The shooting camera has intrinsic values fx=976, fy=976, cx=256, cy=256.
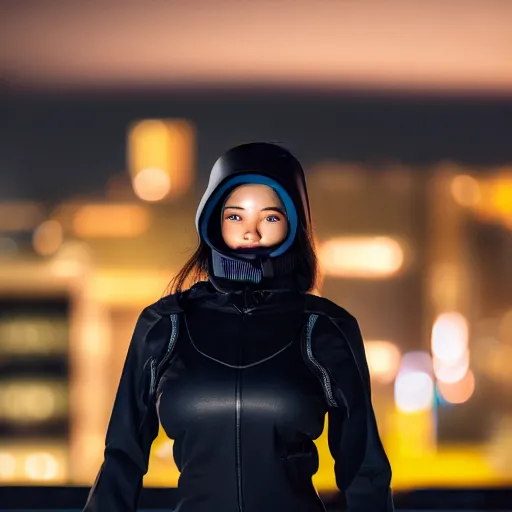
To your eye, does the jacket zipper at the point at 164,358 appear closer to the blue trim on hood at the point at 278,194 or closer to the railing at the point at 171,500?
the blue trim on hood at the point at 278,194

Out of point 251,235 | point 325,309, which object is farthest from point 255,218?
point 325,309

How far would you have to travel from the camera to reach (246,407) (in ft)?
4.33

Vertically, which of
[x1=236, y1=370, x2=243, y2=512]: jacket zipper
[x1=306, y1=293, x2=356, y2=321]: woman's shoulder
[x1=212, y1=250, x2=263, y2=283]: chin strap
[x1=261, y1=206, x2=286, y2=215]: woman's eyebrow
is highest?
[x1=261, y1=206, x2=286, y2=215]: woman's eyebrow

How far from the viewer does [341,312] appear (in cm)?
142

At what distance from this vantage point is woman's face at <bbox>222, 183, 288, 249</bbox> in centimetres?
140

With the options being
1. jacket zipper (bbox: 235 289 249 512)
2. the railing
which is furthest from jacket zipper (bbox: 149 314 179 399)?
the railing

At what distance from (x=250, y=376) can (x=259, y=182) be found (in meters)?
0.28

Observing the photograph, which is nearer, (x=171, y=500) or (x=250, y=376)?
(x=250, y=376)

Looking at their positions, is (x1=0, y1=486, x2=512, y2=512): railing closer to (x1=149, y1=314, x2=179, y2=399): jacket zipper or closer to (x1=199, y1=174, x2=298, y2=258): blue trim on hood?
(x1=149, y1=314, x2=179, y2=399): jacket zipper

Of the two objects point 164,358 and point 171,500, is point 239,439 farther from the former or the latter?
point 171,500

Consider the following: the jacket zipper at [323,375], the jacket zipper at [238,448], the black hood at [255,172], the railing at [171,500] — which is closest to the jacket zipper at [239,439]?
the jacket zipper at [238,448]

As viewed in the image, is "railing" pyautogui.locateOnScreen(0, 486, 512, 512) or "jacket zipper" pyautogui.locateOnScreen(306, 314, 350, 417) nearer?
"jacket zipper" pyautogui.locateOnScreen(306, 314, 350, 417)

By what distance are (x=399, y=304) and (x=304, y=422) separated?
27449 millimetres

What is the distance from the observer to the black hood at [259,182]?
138cm
